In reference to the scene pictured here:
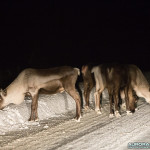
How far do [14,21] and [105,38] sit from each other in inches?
830

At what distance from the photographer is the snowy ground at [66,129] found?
693 centimetres

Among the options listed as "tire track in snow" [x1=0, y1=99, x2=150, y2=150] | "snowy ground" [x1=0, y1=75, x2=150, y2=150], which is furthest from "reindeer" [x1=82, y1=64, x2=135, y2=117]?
"tire track in snow" [x1=0, y1=99, x2=150, y2=150]

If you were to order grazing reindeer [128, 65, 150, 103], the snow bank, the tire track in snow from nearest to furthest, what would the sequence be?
the tire track in snow, the snow bank, grazing reindeer [128, 65, 150, 103]

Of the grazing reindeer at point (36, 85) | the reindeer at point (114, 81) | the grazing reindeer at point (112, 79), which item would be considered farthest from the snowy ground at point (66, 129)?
the grazing reindeer at point (112, 79)

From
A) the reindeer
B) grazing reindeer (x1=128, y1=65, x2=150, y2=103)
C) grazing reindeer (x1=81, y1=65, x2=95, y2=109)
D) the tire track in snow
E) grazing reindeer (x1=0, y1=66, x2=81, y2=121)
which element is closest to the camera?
the tire track in snow

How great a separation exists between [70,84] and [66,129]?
73.8 inches

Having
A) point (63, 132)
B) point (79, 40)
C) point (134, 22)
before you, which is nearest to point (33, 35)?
point (79, 40)

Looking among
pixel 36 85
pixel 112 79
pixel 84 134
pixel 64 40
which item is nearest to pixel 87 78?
pixel 112 79

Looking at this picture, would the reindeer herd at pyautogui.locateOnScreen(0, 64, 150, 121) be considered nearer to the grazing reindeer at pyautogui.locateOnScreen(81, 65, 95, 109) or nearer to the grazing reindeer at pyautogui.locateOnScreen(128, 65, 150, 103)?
the grazing reindeer at pyautogui.locateOnScreen(128, 65, 150, 103)

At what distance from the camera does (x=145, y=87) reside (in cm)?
1097

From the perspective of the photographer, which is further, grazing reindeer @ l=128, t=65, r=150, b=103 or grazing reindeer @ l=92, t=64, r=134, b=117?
grazing reindeer @ l=128, t=65, r=150, b=103

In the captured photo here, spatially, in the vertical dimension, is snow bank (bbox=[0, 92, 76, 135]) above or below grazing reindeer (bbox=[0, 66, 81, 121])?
below

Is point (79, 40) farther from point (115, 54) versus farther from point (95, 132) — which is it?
point (95, 132)

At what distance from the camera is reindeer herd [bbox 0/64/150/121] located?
959cm
